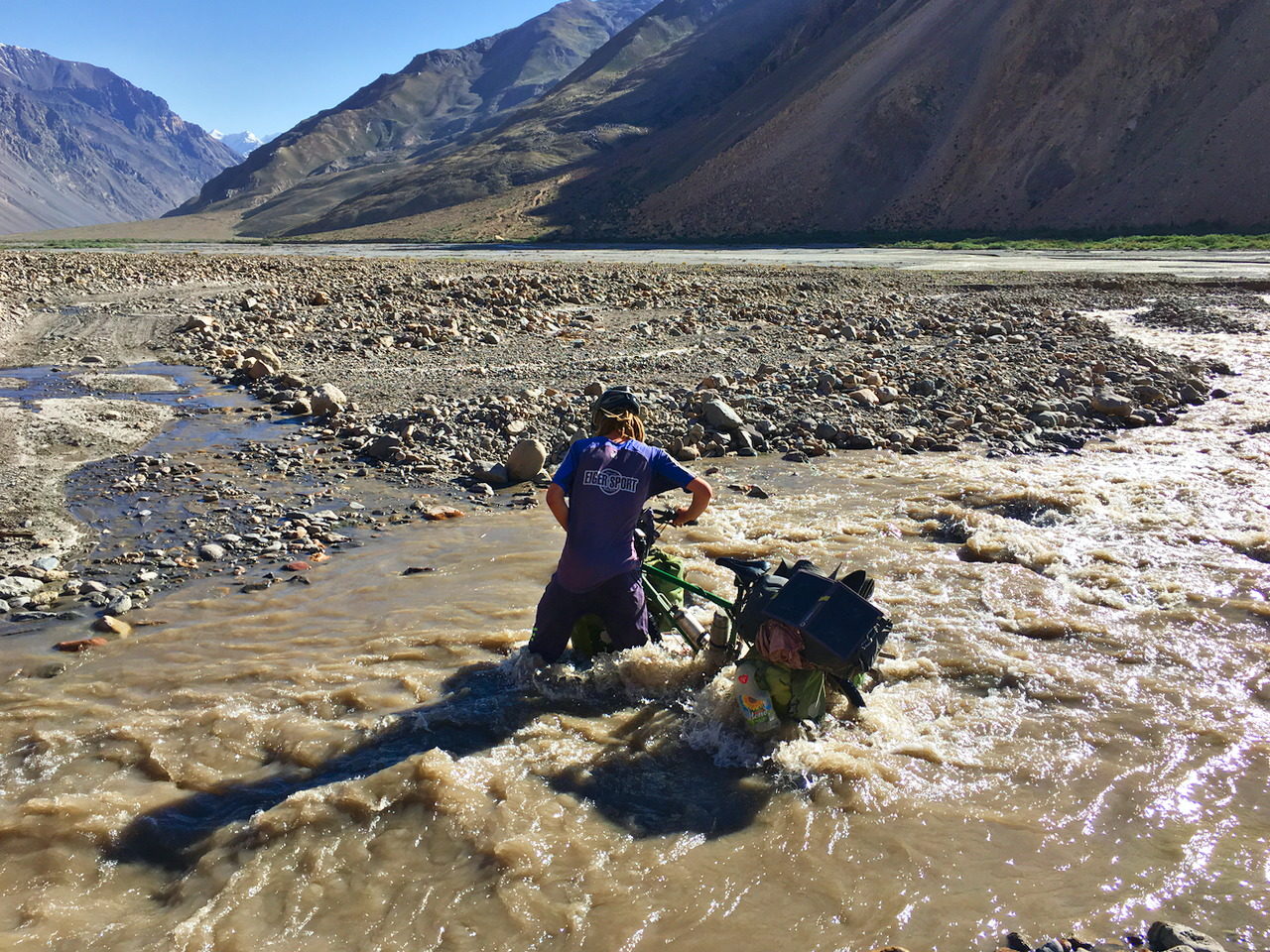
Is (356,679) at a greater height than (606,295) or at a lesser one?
lesser

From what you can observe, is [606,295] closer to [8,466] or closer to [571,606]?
[8,466]

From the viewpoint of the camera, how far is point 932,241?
47281 mm

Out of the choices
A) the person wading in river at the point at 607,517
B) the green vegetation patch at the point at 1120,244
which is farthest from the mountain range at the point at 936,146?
the person wading in river at the point at 607,517

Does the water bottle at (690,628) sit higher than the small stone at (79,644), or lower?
higher

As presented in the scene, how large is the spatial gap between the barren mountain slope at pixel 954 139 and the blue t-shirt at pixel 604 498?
5005 cm

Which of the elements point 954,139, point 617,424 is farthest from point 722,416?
point 954,139

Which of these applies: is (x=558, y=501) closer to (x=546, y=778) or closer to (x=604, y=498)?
(x=604, y=498)

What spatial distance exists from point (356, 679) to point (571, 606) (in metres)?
1.63

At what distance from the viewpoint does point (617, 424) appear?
16.6 feet

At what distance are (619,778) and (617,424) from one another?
1.87 metres

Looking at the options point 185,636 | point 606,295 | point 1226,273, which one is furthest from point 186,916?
point 1226,273

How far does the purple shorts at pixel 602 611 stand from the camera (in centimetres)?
495

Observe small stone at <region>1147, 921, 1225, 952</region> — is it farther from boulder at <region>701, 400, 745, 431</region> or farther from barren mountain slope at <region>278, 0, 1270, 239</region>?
barren mountain slope at <region>278, 0, 1270, 239</region>

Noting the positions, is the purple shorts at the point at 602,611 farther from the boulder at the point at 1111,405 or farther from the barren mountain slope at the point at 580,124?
the barren mountain slope at the point at 580,124
